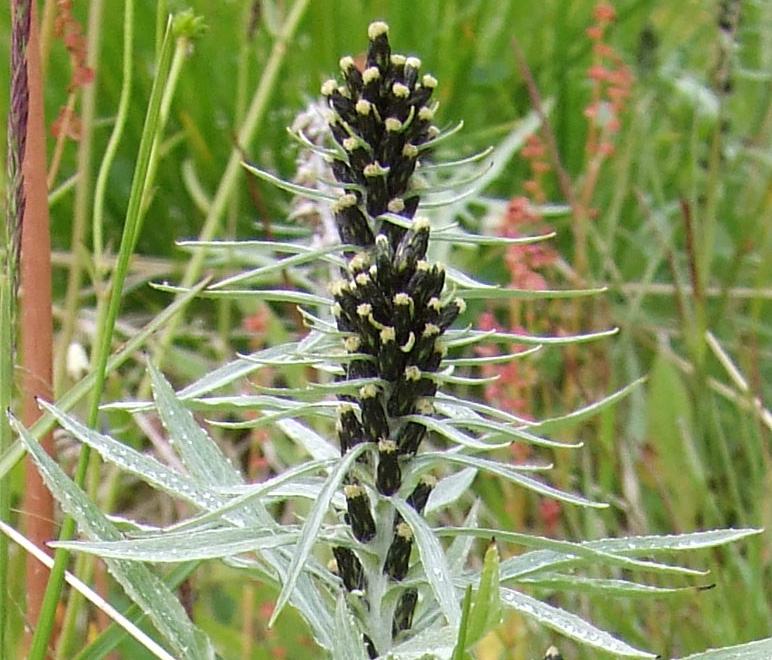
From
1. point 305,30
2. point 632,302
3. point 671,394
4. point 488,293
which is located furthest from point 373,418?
point 305,30

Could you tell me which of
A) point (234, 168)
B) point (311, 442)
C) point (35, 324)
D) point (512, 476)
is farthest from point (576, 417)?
point (234, 168)

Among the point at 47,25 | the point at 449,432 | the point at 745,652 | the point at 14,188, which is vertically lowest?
the point at 745,652

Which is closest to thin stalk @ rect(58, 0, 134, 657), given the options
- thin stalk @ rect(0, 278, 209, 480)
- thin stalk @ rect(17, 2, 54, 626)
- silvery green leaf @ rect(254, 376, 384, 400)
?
thin stalk @ rect(17, 2, 54, 626)

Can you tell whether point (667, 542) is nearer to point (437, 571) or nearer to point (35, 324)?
point (437, 571)

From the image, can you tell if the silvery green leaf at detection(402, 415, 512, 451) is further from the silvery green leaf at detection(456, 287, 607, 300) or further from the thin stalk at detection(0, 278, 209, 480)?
the thin stalk at detection(0, 278, 209, 480)

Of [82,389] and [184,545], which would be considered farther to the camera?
[82,389]

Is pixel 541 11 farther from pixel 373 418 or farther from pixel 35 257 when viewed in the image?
pixel 373 418

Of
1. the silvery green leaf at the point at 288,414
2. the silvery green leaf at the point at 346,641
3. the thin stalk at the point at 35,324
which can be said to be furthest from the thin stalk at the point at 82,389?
the silvery green leaf at the point at 346,641
